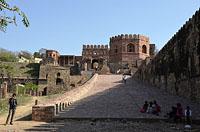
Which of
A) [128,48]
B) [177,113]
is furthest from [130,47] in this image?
[177,113]

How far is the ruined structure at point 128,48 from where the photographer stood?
65812 mm

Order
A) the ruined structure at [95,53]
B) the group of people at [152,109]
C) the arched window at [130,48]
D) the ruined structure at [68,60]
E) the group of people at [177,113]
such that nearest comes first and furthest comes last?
the group of people at [177,113] → the group of people at [152,109] → the arched window at [130,48] → the ruined structure at [95,53] → the ruined structure at [68,60]

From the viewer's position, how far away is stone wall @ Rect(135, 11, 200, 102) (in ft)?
62.5

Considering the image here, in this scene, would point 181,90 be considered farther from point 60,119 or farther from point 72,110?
point 60,119

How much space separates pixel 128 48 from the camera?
218 feet

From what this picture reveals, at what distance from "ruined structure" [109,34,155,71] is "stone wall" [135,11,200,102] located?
116ft

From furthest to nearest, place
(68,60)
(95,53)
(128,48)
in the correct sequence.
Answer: (68,60)
(95,53)
(128,48)

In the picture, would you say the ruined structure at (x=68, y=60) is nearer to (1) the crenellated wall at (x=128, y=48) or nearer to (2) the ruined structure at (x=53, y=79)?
(1) the crenellated wall at (x=128, y=48)

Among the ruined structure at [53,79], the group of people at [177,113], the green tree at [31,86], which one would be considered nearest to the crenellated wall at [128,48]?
the ruined structure at [53,79]

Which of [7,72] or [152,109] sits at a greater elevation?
[7,72]

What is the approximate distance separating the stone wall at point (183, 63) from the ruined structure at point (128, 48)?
116ft

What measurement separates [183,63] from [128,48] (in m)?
44.5

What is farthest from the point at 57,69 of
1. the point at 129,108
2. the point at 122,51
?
the point at 129,108

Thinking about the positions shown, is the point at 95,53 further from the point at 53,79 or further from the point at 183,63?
the point at 183,63
